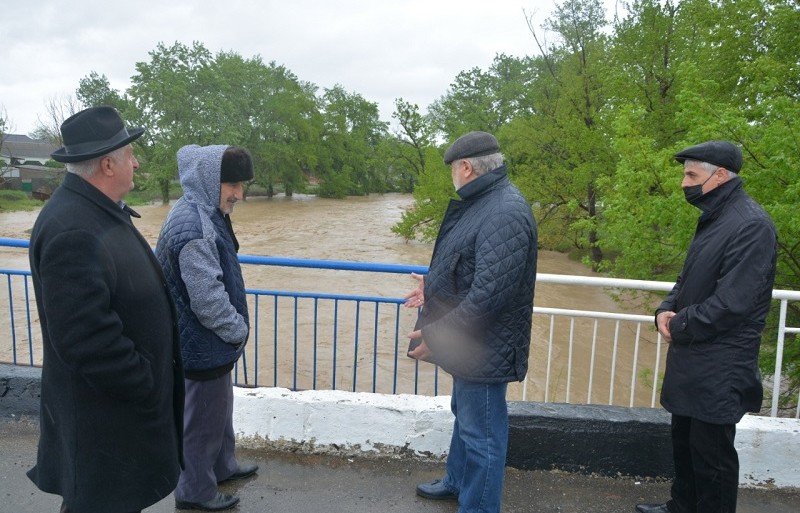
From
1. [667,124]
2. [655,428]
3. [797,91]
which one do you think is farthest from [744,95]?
[655,428]

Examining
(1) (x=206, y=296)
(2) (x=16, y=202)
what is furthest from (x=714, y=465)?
(2) (x=16, y=202)

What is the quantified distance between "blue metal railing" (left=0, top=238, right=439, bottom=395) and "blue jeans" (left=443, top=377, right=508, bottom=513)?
95 cm

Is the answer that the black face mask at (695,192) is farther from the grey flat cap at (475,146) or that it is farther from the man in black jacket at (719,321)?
the grey flat cap at (475,146)

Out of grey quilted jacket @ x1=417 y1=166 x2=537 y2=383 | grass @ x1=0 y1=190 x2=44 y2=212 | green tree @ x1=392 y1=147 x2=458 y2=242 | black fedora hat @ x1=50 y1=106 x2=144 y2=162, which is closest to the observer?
black fedora hat @ x1=50 y1=106 x2=144 y2=162

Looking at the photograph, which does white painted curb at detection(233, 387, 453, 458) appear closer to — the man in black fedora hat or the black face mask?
the man in black fedora hat

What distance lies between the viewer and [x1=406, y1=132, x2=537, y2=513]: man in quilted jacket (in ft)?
7.66

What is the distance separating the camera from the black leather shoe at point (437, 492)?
298cm

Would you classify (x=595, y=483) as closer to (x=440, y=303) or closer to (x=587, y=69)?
(x=440, y=303)

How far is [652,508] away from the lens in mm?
2918

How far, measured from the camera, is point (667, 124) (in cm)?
1468

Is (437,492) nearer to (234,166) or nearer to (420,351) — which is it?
(420,351)

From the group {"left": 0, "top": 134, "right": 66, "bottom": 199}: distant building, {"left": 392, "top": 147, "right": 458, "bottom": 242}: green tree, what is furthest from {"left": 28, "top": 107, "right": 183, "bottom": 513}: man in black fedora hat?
{"left": 0, "top": 134, "right": 66, "bottom": 199}: distant building

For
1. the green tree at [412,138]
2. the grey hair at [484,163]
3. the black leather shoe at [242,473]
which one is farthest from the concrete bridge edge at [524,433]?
the green tree at [412,138]

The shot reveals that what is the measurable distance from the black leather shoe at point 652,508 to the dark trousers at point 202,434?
82.1 inches
